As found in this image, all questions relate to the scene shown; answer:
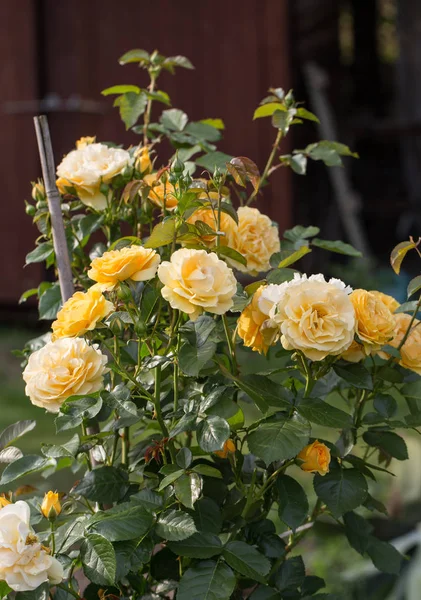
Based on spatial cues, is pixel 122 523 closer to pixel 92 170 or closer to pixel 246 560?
pixel 246 560

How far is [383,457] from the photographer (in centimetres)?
134

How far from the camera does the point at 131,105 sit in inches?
60.2

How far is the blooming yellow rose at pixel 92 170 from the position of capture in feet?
4.25

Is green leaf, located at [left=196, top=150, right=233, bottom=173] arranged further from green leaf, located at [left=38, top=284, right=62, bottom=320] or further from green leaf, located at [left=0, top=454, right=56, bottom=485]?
green leaf, located at [left=0, top=454, right=56, bottom=485]

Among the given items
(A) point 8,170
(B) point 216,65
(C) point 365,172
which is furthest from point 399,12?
(A) point 8,170

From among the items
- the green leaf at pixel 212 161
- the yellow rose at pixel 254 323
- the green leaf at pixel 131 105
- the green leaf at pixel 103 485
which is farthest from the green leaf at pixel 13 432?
the green leaf at pixel 131 105

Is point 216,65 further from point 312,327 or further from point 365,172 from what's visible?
point 312,327

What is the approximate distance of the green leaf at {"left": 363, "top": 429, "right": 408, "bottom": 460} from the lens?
1225mm

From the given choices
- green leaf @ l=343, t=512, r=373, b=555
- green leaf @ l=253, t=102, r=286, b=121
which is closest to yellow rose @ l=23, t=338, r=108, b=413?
green leaf @ l=343, t=512, r=373, b=555

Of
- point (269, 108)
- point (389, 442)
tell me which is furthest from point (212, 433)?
point (269, 108)

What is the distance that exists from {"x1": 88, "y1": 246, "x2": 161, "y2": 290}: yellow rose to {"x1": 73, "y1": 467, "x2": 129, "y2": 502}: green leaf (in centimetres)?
26

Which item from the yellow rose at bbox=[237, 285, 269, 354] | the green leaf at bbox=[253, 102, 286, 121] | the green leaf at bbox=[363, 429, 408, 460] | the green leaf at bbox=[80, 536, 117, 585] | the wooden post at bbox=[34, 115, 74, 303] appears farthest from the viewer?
the green leaf at bbox=[253, 102, 286, 121]

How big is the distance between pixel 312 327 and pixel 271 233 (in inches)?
11.5

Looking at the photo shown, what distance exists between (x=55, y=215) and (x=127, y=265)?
0.31 meters
